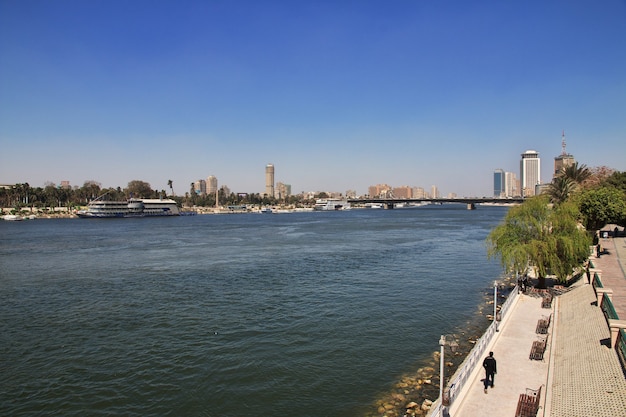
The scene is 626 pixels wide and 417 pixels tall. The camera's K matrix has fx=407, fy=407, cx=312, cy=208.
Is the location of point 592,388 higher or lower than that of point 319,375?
higher

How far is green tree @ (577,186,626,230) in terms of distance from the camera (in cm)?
5984

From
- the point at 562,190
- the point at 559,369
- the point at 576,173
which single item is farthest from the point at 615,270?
the point at 576,173

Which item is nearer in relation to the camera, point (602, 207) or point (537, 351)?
point (537, 351)

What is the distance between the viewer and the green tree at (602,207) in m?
59.8

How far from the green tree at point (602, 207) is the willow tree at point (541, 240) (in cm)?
2828

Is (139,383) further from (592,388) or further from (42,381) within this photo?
(592,388)

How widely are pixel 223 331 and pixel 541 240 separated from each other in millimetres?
27868

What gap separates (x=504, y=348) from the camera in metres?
21.8

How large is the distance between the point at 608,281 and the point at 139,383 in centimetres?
Result: 3326

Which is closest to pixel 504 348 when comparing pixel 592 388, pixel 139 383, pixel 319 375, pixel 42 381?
pixel 592 388

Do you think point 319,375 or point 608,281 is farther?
point 608,281

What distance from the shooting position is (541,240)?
35656mm

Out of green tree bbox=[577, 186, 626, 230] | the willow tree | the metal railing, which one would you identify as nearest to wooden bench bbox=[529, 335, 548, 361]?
the metal railing

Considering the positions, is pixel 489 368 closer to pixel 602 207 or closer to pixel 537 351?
pixel 537 351
